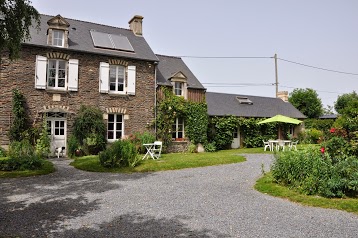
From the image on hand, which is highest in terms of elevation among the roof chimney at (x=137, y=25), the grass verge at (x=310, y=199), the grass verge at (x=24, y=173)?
the roof chimney at (x=137, y=25)

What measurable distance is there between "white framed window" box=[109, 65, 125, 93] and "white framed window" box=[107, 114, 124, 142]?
4.79ft

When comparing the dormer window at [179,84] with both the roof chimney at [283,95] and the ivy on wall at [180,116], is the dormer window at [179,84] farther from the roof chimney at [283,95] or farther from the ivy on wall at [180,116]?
the roof chimney at [283,95]

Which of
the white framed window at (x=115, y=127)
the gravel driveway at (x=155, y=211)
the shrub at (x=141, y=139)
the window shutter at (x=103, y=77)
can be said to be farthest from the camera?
the white framed window at (x=115, y=127)

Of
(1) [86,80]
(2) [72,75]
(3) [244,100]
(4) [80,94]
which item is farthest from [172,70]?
(3) [244,100]

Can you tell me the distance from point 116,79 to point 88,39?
2.82 metres

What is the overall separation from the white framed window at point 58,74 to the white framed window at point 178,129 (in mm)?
6186

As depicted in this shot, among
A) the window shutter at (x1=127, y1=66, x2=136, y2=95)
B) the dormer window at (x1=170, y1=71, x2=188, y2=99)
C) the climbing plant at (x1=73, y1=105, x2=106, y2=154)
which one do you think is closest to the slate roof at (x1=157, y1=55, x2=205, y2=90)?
the dormer window at (x1=170, y1=71, x2=188, y2=99)

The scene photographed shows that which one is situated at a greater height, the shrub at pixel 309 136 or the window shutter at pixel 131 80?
the window shutter at pixel 131 80

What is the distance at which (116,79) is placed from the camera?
15891 mm

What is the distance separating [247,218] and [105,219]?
8.18 feet

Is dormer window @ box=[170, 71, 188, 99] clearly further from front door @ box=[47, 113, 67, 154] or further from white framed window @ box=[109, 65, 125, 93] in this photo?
front door @ box=[47, 113, 67, 154]

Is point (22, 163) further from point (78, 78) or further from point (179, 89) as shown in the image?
point (179, 89)

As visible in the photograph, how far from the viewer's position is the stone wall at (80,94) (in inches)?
523

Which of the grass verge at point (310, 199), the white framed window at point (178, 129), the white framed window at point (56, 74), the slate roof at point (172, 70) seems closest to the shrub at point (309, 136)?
the slate roof at point (172, 70)
